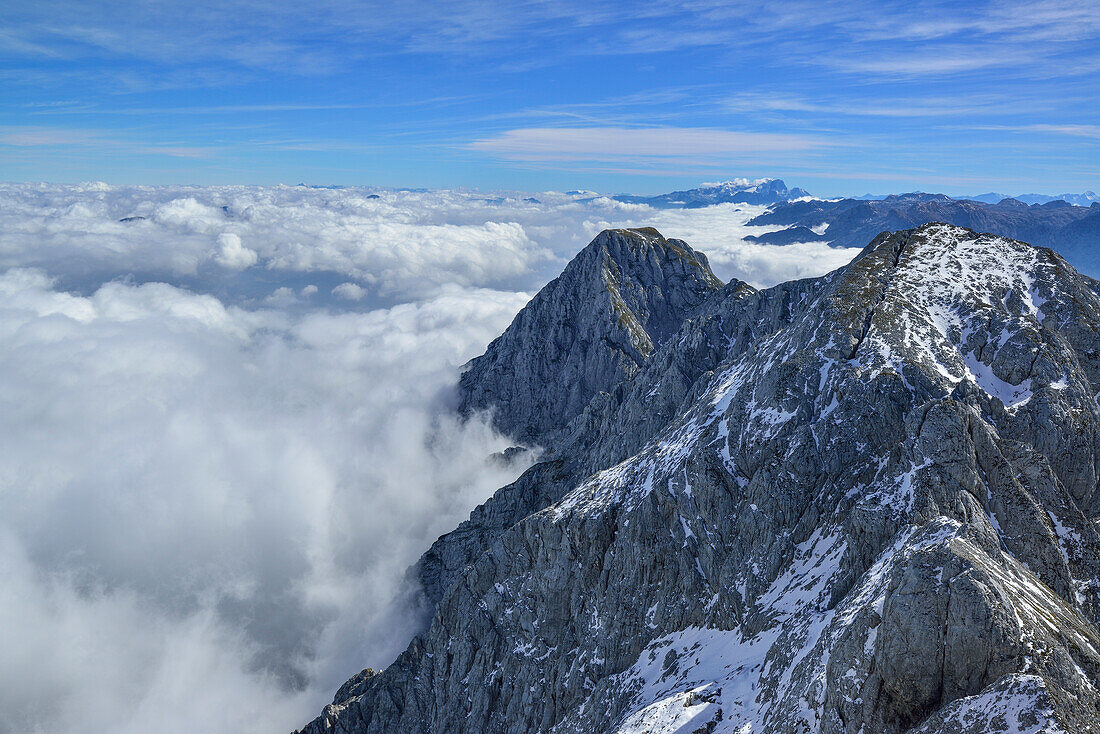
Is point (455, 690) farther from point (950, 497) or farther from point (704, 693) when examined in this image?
point (950, 497)

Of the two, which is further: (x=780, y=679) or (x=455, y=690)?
(x=455, y=690)

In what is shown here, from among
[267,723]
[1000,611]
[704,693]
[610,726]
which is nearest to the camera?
[1000,611]

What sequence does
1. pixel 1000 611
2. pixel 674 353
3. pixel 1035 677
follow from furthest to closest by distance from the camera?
pixel 674 353 → pixel 1000 611 → pixel 1035 677

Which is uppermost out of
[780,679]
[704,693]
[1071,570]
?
[1071,570]

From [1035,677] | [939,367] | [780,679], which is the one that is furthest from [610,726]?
[939,367]

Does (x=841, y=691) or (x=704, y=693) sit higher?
(x=841, y=691)

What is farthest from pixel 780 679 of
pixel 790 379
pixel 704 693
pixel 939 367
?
pixel 939 367
